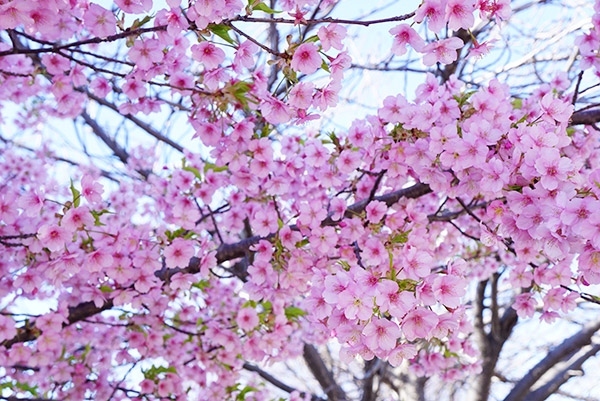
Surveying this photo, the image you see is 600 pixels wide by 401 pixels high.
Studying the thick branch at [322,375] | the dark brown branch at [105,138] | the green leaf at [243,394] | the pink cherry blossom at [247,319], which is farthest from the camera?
the dark brown branch at [105,138]

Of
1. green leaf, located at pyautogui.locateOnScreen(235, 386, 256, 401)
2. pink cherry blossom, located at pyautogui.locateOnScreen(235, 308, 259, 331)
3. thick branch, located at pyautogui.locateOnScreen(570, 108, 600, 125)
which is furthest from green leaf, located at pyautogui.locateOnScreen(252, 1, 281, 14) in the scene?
green leaf, located at pyautogui.locateOnScreen(235, 386, 256, 401)

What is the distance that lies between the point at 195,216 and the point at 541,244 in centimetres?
166

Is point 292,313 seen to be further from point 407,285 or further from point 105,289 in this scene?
point 407,285

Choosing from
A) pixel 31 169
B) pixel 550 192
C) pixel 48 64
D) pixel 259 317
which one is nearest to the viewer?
pixel 550 192

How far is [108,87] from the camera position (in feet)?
9.66

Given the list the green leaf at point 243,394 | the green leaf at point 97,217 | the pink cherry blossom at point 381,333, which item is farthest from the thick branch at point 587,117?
the green leaf at point 243,394

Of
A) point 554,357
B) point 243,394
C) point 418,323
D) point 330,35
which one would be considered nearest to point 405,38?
point 330,35

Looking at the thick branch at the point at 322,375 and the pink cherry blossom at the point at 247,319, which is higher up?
the thick branch at the point at 322,375

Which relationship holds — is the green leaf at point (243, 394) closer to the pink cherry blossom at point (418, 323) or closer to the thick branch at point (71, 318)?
the thick branch at point (71, 318)

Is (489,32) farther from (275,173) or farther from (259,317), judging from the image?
(259,317)

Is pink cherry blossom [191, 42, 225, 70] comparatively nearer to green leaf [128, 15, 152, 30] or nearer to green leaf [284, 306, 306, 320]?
green leaf [128, 15, 152, 30]

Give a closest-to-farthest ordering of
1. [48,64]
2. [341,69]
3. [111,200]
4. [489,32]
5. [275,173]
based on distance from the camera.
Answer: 1. [341,69]
2. [48,64]
3. [275,173]
4. [489,32]
5. [111,200]

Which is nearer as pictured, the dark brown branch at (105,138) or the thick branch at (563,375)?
the thick branch at (563,375)

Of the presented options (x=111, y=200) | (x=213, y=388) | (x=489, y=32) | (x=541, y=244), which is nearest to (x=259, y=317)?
(x=213, y=388)
